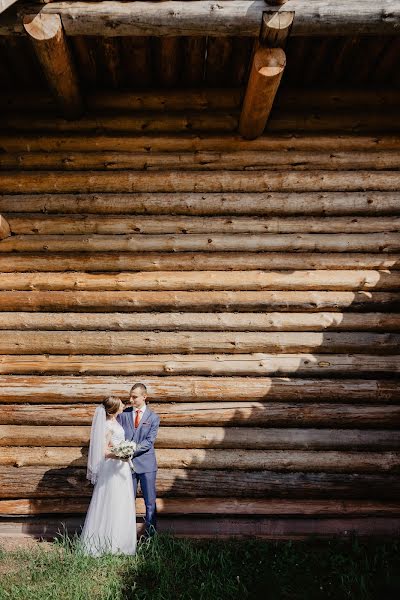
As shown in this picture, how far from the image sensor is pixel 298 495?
209 inches

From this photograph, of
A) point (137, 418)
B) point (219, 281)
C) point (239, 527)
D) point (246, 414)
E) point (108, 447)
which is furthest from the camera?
point (219, 281)

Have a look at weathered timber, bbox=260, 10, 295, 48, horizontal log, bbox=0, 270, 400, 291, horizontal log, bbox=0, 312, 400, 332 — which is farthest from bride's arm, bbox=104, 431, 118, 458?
weathered timber, bbox=260, 10, 295, 48

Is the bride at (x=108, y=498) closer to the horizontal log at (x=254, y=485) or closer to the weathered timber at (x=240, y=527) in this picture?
the weathered timber at (x=240, y=527)

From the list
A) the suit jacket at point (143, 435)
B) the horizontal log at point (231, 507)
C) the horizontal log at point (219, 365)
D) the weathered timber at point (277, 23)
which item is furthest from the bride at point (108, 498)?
the weathered timber at point (277, 23)

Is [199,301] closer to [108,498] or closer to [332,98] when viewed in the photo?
[108,498]

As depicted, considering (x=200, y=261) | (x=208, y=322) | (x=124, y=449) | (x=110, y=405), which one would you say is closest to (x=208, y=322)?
(x=208, y=322)

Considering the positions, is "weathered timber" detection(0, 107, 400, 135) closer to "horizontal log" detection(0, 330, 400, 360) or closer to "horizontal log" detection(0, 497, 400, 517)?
"horizontal log" detection(0, 330, 400, 360)

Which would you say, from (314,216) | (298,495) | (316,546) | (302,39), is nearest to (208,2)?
(302,39)

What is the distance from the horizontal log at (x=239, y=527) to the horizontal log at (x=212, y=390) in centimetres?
132

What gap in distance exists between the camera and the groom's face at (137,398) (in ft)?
16.4

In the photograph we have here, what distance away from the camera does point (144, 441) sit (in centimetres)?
486

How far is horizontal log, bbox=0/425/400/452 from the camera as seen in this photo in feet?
17.7

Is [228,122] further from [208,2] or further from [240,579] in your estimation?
[240,579]

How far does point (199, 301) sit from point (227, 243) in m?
0.87
